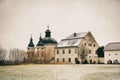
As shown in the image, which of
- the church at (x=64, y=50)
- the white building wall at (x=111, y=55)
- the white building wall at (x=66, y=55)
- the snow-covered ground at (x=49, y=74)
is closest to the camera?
the snow-covered ground at (x=49, y=74)

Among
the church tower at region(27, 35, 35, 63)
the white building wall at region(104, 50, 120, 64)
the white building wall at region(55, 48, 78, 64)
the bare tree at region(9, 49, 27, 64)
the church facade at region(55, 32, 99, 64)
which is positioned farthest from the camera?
the white building wall at region(104, 50, 120, 64)

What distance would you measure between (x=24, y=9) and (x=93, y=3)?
7.44 ft

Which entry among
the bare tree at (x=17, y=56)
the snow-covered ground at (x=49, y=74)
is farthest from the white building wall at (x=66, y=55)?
the bare tree at (x=17, y=56)

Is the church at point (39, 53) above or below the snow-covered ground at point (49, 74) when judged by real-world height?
above

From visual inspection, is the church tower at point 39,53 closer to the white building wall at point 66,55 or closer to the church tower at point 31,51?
the church tower at point 31,51

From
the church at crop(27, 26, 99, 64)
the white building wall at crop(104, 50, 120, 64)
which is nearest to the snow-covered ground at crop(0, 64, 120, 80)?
the church at crop(27, 26, 99, 64)

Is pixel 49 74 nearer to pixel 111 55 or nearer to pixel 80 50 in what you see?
pixel 80 50

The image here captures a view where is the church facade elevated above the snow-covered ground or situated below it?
above

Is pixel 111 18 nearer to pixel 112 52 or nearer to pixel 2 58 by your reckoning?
pixel 112 52

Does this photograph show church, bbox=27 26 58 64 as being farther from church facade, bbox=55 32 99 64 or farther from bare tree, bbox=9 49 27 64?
church facade, bbox=55 32 99 64

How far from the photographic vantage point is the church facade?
9039 millimetres

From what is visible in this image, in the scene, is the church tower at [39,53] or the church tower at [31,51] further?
the church tower at [39,53]

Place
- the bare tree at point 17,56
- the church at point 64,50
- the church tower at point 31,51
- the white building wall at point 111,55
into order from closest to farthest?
the bare tree at point 17,56
the church tower at point 31,51
the church at point 64,50
the white building wall at point 111,55

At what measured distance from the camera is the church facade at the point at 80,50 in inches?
356
